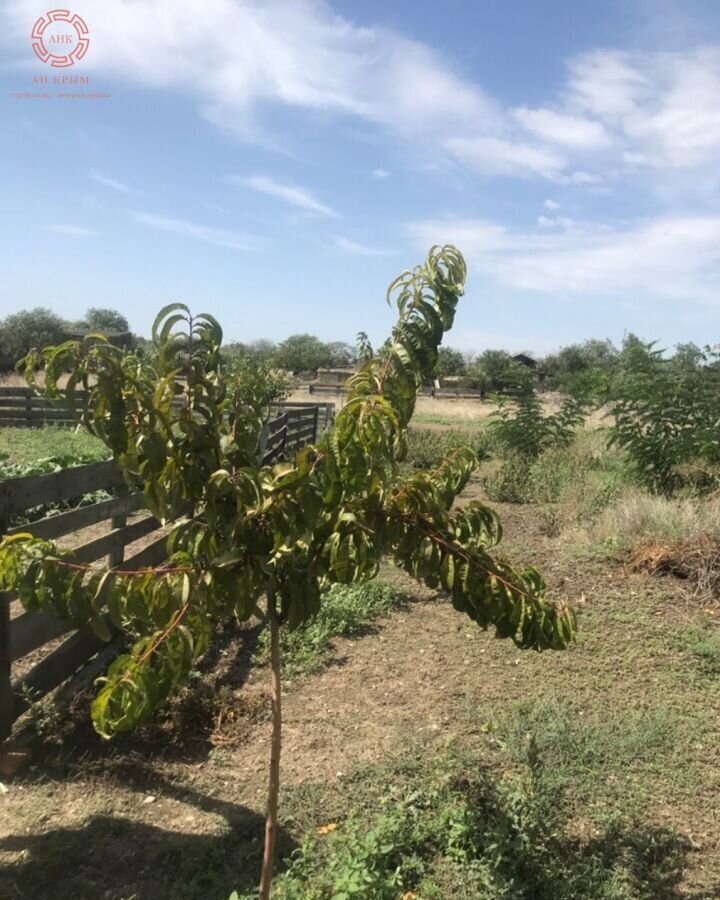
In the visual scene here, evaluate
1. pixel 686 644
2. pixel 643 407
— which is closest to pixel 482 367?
Result: pixel 643 407

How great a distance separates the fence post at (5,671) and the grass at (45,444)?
29.5 ft

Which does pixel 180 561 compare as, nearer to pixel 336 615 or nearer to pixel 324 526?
pixel 324 526

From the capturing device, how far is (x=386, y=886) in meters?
2.69

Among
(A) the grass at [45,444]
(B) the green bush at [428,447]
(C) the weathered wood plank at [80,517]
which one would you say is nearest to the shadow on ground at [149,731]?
(C) the weathered wood plank at [80,517]

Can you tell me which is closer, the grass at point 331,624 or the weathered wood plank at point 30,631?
the weathered wood plank at point 30,631

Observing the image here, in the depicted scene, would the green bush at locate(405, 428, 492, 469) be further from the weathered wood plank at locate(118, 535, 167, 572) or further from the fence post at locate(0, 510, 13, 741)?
the fence post at locate(0, 510, 13, 741)

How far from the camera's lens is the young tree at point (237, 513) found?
1.94 metres

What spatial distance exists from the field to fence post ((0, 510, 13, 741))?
217mm

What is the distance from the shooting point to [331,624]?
5.61 meters

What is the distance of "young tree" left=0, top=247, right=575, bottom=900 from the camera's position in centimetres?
194

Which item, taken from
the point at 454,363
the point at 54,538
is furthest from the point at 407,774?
the point at 454,363

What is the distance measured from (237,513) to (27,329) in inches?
2224

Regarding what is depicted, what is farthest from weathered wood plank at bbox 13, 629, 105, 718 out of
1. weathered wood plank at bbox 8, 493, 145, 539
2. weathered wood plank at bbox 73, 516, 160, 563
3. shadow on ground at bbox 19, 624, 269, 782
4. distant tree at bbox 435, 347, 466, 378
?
distant tree at bbox 435, 347, 466, 378

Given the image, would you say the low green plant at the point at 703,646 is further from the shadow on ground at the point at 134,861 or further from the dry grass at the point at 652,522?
the shadow on ground at the point at 134,861
